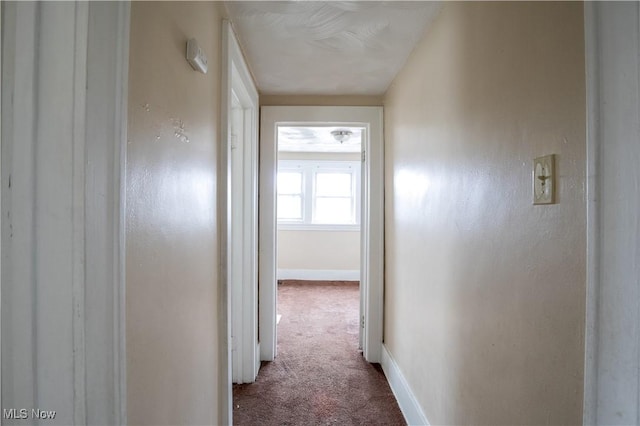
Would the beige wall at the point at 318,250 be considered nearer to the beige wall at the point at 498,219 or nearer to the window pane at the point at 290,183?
the window pane at the point at 290,183

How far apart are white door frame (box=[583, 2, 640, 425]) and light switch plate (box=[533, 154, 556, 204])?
256mm

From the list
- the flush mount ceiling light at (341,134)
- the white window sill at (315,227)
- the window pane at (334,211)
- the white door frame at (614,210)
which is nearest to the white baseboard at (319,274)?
the white window sill at (315,227)

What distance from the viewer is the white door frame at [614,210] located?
539 mm

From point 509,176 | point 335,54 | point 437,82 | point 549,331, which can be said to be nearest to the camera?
point 549,331

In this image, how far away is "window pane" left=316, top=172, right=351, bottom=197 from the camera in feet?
20.0

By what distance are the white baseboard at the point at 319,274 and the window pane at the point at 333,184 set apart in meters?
1.35

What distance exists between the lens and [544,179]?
0.84 metres

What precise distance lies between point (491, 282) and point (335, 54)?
1564mm

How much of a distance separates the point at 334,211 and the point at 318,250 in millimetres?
744

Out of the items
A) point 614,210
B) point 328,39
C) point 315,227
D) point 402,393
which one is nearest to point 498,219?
point 614,210

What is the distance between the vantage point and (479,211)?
1.19 m

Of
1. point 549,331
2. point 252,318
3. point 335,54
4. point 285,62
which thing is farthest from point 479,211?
point 252,318

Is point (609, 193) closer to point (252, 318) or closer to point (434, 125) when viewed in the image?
point (434, 125)

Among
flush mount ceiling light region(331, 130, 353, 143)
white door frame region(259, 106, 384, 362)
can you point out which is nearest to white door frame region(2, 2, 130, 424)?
white door frame region(259, 106, 384, 362)
